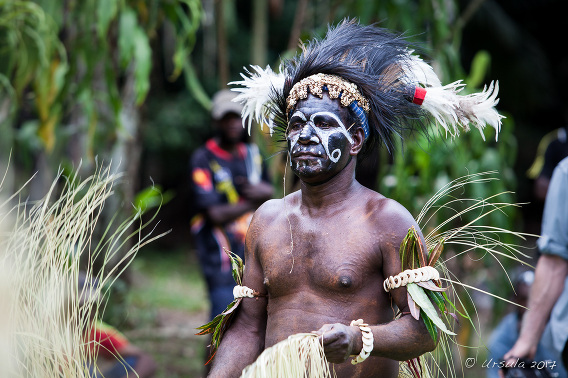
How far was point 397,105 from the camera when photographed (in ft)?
8.34

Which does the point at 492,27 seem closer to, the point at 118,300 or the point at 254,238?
the point at 118,300

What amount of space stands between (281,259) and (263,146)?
11.4 feet

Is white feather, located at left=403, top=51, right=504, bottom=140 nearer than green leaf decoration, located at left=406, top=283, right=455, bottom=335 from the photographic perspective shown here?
No

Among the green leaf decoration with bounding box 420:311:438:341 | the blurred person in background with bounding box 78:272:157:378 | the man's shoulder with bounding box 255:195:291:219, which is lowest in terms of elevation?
the blurred person in background with bounding box 78:272:157:378

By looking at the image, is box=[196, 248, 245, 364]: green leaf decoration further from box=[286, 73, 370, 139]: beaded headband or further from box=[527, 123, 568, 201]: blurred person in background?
box=[527, 123, 568, 201]: blurred person in background

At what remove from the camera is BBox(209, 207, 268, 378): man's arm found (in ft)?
8.34

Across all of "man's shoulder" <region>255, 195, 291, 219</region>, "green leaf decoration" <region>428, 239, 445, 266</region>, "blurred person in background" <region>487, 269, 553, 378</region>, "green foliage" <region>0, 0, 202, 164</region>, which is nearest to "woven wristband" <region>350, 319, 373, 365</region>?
"green leaf decoration" <region>428, 239, 445, 266</region>

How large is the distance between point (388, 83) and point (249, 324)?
98cm

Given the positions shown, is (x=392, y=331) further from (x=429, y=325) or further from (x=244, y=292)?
(x=244, y=292)

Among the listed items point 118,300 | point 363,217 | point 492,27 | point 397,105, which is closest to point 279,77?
point 397,105

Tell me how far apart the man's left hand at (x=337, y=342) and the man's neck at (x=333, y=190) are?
0.54 m

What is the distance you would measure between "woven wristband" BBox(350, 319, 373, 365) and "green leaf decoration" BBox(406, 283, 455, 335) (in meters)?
0.17

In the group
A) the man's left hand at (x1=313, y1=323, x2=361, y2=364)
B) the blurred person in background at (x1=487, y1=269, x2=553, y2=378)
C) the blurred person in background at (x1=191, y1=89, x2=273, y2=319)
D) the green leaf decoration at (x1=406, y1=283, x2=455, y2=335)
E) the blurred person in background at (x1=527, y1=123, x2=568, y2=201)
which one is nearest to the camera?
the man's left hand at (x1=313, y1=323, x2=361, y2=364)

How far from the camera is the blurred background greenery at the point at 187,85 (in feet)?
15.7
